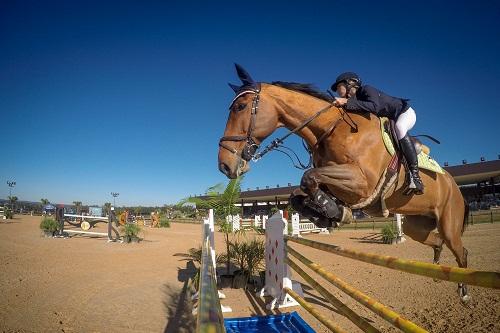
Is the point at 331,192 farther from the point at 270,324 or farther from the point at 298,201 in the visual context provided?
the point at 270,324

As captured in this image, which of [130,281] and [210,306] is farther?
[130,281]

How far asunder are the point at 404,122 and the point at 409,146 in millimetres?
235

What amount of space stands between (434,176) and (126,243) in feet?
46.2

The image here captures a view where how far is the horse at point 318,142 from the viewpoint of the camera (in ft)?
7.80

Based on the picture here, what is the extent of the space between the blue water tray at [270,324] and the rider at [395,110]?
78.5 inches

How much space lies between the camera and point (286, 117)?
2771 millimetres

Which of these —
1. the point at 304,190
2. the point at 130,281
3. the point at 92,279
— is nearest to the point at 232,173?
the point at 304,190

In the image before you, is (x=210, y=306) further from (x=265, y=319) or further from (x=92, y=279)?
(x=92, y=279)

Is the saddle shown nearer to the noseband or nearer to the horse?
the horse

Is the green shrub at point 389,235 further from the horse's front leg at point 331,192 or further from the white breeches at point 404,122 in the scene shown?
the horse's front leg at point 331,192

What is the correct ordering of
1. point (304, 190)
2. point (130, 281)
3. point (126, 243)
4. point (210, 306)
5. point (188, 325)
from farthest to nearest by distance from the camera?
point (126, 243) < point (130, 281) < point (188, 325) < point (304, 190) < point (210, 306)

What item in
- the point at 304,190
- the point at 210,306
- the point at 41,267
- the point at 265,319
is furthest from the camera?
the point at 41,267

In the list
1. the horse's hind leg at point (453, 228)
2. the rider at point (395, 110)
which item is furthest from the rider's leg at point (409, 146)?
the horse's hind leg at point (453, 228)

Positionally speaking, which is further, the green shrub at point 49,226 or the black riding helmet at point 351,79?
the green shrub at point 49,226
